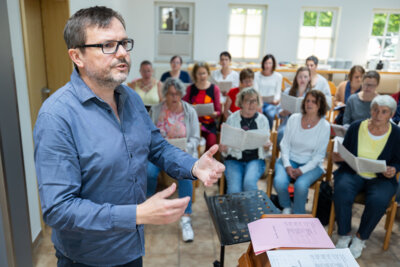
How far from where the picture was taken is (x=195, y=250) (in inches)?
106

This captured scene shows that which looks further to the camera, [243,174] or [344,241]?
[243,174]

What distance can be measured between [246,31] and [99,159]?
7351 mm

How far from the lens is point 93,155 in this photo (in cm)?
109

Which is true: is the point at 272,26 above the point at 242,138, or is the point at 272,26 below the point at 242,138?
above

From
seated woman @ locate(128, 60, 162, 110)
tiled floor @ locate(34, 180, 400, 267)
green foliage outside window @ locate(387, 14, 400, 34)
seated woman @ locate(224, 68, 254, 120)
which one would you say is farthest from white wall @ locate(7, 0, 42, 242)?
green foliage outside window @ locate(387, 14, 400, 34)

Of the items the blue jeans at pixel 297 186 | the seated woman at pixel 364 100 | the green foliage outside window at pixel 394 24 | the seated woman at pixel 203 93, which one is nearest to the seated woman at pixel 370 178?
the blue jeans at pixel 297 186

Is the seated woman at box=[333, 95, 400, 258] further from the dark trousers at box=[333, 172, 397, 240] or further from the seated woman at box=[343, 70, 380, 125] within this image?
the seated woman at box=[343, 70, 380, 125]

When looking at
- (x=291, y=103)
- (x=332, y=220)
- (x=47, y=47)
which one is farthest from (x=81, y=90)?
(x=291, y=103)

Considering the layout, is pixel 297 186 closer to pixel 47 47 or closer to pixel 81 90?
pixel 81 90

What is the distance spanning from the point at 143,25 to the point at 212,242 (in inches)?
235

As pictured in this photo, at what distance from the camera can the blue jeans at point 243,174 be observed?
2973mm

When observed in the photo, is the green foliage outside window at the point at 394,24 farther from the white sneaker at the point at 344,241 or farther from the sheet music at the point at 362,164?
the white sneaker at the point at 344,241

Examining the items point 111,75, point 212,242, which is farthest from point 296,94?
point 111,75

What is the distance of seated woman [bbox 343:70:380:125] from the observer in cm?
371
